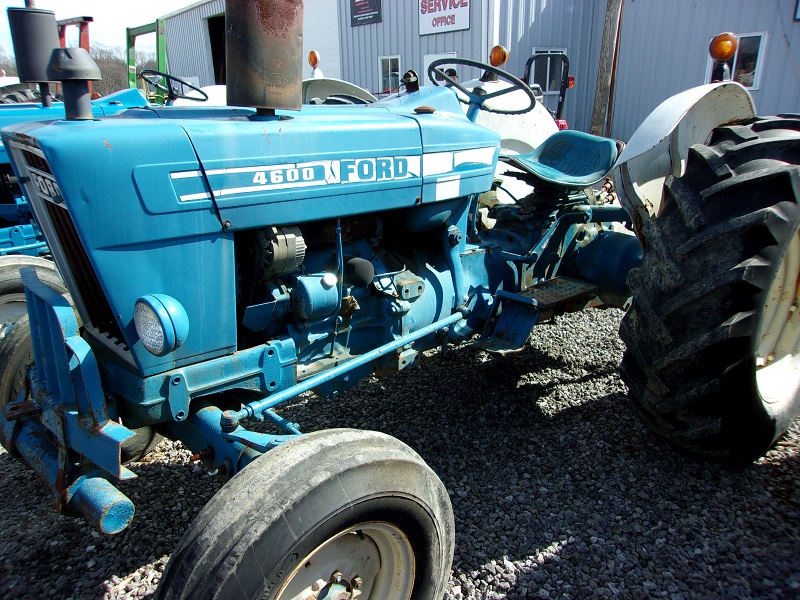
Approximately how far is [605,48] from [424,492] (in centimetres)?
921

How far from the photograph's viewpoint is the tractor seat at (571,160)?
331cm

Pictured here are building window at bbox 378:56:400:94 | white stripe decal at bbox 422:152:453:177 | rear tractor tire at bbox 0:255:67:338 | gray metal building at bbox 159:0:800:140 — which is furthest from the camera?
building window at bbox 378:56:400:94

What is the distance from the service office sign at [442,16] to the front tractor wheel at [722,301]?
887cm

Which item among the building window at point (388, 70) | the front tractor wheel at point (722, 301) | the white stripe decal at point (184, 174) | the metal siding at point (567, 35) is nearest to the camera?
the white stripe decal at point (184, 174)

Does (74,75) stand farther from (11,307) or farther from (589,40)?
(589,40)

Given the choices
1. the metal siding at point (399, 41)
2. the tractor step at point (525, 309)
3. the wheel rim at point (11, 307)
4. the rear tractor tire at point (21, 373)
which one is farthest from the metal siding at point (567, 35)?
the rear tractor tire at point (21, 373)

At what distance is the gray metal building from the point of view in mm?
9219

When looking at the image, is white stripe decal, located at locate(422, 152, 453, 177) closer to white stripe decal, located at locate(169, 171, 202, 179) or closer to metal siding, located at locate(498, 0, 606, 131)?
white stripe decal, located at locate(169, 171, 202, 179)

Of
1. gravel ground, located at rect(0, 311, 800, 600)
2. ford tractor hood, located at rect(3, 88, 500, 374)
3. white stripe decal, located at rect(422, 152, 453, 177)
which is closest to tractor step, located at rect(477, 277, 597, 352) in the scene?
gravel ground, located at rect(0, 311, 800, 600)

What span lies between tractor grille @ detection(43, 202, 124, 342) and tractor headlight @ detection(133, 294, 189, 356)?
0.19 meters

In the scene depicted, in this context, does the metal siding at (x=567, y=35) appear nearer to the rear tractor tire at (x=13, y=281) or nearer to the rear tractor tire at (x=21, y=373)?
the rear tractor tire at (x=13, y=281)

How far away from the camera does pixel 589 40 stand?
37.3 feet

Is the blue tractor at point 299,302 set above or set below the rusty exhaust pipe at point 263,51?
below

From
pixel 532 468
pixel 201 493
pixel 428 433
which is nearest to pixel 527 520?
pixel 532 468
